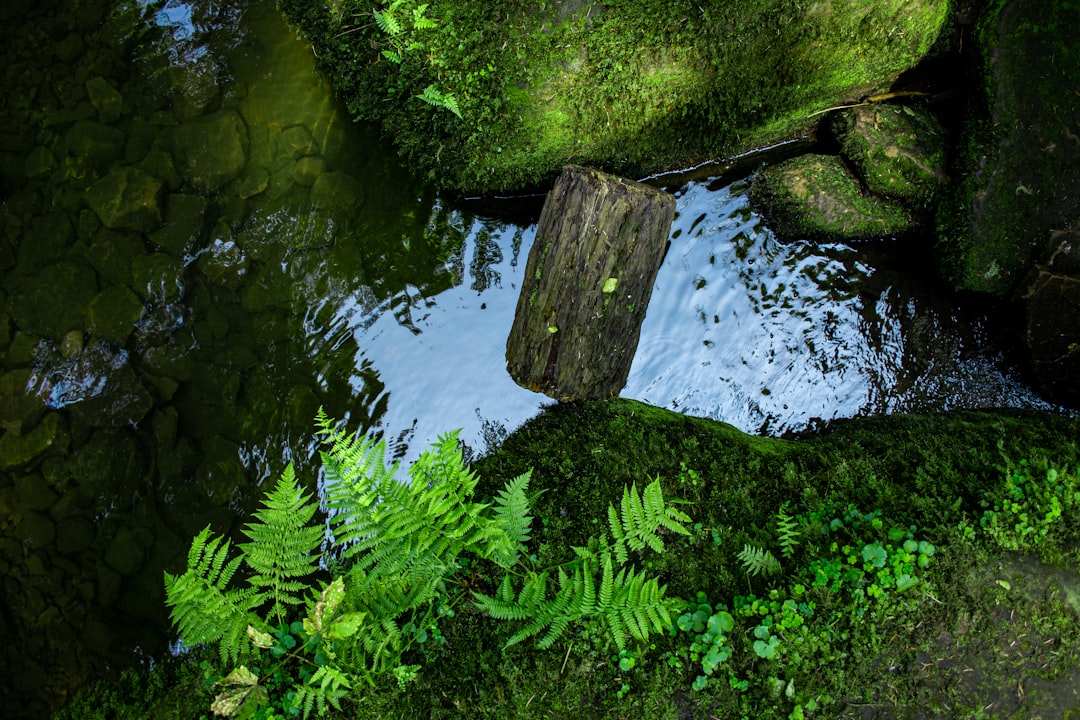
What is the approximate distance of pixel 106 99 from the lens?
4789 mm

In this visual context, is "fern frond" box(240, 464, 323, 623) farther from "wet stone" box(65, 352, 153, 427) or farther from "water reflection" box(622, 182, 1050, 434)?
"water reflection" box(622, 182, 1050, 434)

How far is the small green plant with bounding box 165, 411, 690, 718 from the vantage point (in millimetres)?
3031

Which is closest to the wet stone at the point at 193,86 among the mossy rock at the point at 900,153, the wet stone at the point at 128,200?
the wet stone at the point at 128,200

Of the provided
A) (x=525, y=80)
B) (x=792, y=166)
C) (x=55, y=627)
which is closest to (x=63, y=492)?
(x=55, y=627)

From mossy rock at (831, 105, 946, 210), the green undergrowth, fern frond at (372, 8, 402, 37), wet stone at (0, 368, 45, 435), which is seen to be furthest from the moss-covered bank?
wet stone at (0, 368, 45, 435)

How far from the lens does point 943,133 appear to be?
425 cm

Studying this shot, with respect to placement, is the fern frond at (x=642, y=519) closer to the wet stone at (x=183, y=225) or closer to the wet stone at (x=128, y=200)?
the wet stone at (x=183, y=225)

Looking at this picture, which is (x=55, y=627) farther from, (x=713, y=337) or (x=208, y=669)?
(x=713, y=337)

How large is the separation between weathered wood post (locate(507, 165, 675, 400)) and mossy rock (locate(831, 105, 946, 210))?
1.73m

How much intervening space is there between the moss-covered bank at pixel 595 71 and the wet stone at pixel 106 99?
1.73 metres

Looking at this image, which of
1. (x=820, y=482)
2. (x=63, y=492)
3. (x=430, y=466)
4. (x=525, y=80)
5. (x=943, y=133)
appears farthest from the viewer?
(x=63, y=492)

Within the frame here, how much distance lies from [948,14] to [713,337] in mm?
2682

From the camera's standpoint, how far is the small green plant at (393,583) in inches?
119

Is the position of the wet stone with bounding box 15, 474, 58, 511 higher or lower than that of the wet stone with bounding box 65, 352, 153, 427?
lower
